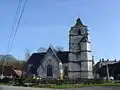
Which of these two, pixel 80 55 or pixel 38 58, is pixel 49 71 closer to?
pixel 38 58

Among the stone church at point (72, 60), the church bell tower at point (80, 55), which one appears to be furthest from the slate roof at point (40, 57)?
the church bell tower at point (80, 55)

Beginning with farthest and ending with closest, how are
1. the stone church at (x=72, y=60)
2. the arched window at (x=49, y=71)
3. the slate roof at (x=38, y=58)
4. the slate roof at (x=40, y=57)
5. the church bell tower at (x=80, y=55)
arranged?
the slate roof at (x=38, y=58)
the slate roof at (x=40, y=57)
the arched window at (x=49, y=71)
the stone church at (x=72, y=60)
the church bell tower at (x=80, y=55)

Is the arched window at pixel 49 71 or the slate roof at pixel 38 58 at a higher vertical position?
the slate roof at pixel 38 58

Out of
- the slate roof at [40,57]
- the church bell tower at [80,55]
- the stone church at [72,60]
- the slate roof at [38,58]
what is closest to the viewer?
the church bell tower at [80,55]

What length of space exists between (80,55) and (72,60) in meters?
3.15

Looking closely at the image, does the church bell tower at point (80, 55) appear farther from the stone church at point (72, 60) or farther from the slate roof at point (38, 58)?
the slate roof at point (38, 58)

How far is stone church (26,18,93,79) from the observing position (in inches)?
3556

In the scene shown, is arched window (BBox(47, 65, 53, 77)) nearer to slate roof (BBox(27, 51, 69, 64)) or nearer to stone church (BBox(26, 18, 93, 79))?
stone church (BBox(26, 18, 93, 79))

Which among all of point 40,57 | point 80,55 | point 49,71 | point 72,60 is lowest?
point 49,71

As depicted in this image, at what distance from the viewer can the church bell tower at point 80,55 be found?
3541 inches

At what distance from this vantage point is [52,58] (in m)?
92.9

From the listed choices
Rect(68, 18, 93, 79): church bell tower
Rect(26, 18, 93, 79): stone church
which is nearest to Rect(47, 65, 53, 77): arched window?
Rect(26, 18, 93, 79): stone church

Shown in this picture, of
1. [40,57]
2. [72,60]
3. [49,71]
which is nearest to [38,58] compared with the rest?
[40,57]

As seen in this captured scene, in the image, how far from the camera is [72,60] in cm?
9200
